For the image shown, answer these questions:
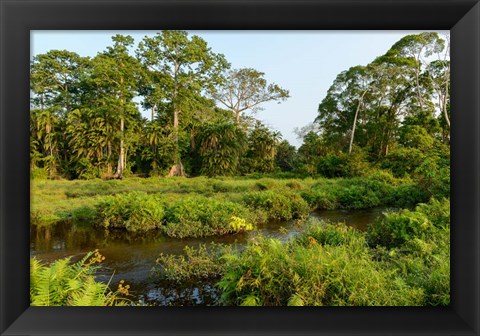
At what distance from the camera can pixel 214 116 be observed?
11.6 ft

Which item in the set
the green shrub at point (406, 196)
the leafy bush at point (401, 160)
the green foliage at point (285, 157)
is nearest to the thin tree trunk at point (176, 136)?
the green foliage at point (285, 157)

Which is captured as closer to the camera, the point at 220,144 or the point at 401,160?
the point at 220,144

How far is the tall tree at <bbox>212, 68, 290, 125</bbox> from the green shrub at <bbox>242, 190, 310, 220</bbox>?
1008 mm

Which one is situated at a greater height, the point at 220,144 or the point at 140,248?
the point at 220,144

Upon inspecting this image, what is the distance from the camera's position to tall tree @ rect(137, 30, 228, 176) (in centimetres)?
329

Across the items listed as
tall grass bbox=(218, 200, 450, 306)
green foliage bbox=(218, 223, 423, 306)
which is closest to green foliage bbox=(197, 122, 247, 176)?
tall grass bbox=(218, 200, 450, 306)

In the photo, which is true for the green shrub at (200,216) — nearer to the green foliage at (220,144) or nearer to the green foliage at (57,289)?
the green foliage at (220,144)

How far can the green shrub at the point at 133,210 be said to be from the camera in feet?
12.0

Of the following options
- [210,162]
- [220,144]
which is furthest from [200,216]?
[220,144]

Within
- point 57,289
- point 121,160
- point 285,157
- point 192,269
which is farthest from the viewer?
point 285,157

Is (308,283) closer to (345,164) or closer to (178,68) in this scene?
(345,164)

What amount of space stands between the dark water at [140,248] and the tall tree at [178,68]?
2.80ft

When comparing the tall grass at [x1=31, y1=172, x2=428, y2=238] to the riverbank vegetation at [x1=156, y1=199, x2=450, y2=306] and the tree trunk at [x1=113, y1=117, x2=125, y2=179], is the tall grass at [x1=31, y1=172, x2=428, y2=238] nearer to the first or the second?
the tree trunk at [x1=113, y1=117, x2=125, y2=179]
